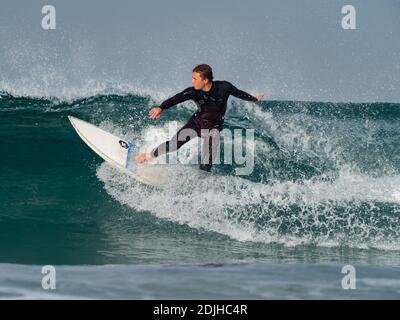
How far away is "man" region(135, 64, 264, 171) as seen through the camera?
8.43m

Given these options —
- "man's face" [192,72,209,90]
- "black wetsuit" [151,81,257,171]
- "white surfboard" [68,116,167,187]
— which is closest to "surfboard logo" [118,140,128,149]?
"white surfboard" [68,116,167,187]

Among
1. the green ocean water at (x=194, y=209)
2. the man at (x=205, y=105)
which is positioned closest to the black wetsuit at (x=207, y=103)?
the man at (x=205, y=105)

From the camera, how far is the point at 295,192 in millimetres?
9508

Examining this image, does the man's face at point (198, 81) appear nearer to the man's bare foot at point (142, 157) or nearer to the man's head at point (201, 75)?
the man's head at point (201, 75)

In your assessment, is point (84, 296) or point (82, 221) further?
point (82, 221)

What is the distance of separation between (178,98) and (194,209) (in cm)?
136

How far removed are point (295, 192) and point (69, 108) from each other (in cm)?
789

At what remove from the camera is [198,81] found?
8414mm

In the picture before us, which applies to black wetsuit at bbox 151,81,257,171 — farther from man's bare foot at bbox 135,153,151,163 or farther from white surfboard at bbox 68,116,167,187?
white surfboard at bbox 68,116,167,187

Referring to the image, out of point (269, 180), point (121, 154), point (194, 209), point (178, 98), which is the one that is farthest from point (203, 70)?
point (269, 180)

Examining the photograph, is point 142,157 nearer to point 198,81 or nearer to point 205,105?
point 205,105

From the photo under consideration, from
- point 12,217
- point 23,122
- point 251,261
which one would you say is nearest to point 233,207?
point 251,261

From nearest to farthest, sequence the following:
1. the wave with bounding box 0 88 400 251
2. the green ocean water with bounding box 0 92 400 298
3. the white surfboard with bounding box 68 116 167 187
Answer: the green ocean water with bounding box 0 92 400 298 < the wave with bounding box 0 88 400 251 < the white surfboard with bounding box 68 116 167 187

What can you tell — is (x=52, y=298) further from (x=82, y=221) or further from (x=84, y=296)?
(x=82, y=221)
